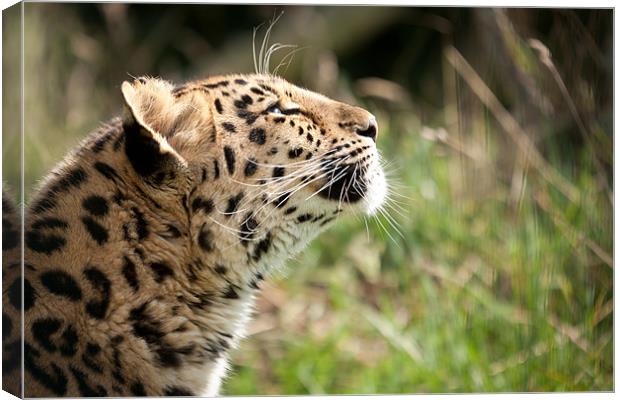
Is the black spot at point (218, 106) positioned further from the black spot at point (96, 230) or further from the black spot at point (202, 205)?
the black spot at point (96, 230)

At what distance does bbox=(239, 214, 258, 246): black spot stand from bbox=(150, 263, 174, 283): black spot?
0.31 meters

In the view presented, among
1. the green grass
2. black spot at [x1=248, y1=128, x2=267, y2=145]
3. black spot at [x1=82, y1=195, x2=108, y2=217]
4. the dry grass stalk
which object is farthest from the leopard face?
the dry grass stalk

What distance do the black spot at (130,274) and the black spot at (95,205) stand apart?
0.59 feet

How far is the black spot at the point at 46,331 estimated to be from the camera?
381cm

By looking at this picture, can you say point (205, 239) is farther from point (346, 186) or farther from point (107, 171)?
point (346, 186)

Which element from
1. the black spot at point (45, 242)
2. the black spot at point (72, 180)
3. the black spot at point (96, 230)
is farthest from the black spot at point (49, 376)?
the black spot at point (72, 180)

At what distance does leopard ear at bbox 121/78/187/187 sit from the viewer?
3.77 meters

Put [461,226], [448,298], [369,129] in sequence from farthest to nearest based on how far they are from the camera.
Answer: [461,226], [448,298], [369,129]

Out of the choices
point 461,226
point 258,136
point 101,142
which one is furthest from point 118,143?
point 461,226

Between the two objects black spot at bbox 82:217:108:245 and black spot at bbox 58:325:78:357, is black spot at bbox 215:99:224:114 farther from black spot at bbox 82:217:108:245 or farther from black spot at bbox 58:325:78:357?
black spot at bbox 58:325:78:357

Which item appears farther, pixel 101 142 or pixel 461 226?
pixel 461 226

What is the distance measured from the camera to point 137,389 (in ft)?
13.0

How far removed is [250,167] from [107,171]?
53 centimetres

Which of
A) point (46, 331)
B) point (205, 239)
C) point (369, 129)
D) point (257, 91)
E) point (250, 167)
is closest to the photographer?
point (46, 331)
